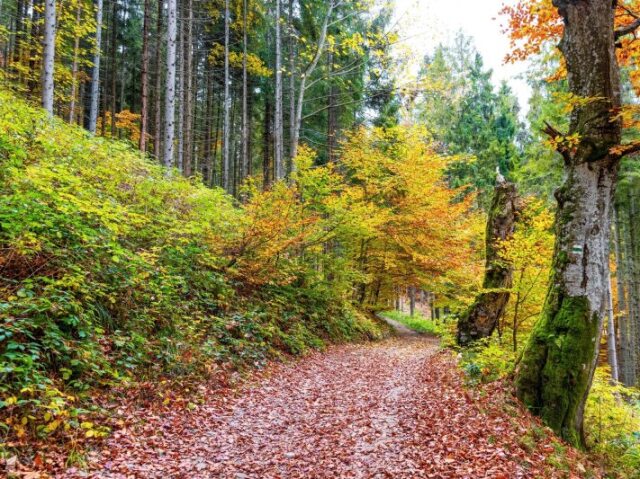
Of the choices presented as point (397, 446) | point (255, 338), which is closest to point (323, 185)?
point (255, 338)

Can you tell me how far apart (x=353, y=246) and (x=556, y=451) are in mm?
11699

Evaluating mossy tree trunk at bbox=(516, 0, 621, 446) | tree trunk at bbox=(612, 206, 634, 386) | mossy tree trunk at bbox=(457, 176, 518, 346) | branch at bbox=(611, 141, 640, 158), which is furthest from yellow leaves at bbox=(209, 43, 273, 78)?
tree trunk at bbox=(612, 206, 634, 386)

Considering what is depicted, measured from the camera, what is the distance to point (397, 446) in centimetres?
468

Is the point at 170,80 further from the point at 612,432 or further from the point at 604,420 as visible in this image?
the point at 612,432

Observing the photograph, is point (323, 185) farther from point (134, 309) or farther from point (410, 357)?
point (134, 309)

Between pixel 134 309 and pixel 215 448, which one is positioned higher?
pixel 134 309

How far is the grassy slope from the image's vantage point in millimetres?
4277

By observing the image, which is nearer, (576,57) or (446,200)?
(576,57)

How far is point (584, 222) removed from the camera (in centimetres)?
520

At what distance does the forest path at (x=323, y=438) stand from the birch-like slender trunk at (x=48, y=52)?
348 inches

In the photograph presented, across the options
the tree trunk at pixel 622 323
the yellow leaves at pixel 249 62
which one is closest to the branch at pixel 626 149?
the tree trunk at pixel 622 323

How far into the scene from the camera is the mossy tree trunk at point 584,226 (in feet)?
16.8

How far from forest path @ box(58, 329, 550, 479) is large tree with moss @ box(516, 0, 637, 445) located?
3.29 feet

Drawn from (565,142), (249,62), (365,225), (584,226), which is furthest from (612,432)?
(249,62)
